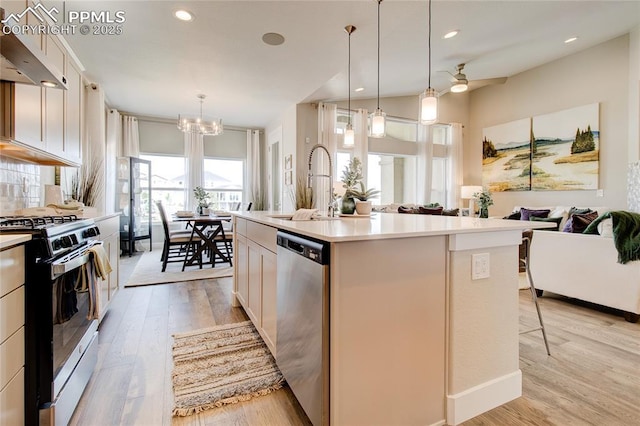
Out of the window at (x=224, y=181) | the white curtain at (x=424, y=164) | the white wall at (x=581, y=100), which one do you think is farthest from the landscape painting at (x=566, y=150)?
the window at (x=224, y=181)

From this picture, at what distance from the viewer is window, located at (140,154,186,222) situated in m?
6.68

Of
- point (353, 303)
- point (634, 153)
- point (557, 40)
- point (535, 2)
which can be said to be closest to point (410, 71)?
point (535, 2)

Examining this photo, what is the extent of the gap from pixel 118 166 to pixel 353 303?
240 inches

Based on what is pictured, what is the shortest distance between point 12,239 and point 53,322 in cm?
43

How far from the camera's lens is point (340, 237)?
114 cm

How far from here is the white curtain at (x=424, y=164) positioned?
721 cm

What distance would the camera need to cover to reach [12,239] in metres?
1.10

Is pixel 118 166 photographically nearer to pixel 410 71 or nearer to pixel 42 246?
pixel 42 246

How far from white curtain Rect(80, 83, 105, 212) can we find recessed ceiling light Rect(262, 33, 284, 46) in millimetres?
2891

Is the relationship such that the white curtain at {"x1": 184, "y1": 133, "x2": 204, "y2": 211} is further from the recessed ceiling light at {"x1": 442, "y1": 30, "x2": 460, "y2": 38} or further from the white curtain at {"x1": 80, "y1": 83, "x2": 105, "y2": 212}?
the recessed ceiling light at {"x1": 442, "y1": 30, "x2": 460, "y2": 38}

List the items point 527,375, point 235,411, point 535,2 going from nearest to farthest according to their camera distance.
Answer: point 235,411, point 527,375, point 535,2

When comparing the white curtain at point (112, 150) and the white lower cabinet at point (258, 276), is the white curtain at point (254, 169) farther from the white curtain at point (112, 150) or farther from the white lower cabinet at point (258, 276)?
the white lower cabinet at point (258, 276)

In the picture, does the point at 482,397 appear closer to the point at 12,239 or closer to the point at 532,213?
the point at 12,239

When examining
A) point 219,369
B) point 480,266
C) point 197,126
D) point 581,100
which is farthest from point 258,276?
point 581,100
